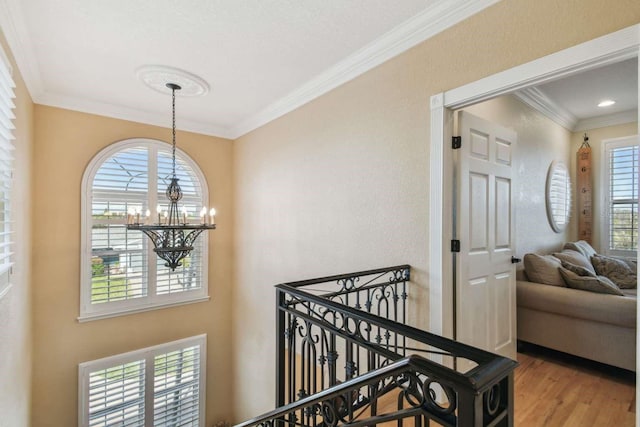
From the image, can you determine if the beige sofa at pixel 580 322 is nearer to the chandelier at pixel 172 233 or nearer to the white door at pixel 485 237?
the white door at pixel 485 237

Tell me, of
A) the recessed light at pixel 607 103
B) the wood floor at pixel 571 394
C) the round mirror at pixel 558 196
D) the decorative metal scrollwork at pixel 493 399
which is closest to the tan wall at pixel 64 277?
the wood floor at pixel 571 394

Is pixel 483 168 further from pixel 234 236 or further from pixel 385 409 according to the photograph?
pixel 234 236

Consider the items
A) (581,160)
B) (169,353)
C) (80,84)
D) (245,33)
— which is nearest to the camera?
(245,33)

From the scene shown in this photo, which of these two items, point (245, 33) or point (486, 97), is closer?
point (486, 97)

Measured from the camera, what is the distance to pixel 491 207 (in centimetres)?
251

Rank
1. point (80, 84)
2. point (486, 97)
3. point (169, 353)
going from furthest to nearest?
point (169, 353) → point (80, 84) → point (486, 97)

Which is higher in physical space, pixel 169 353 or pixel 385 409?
pixel 385 409

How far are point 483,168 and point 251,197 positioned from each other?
10.0ft

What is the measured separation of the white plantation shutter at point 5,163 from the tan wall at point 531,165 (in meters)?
3.78

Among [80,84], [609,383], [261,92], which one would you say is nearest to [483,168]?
[609,383]

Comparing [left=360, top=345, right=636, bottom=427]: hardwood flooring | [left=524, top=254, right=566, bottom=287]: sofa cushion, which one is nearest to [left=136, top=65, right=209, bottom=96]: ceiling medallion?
[left=360, top=345, right=636, bottom=427]: hardwood flooring

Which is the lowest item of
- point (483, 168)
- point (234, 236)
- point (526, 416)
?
point (526, 416)

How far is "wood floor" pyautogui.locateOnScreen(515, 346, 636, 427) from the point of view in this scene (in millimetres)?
2125

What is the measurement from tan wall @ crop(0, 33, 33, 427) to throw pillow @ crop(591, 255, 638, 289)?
5.85m
